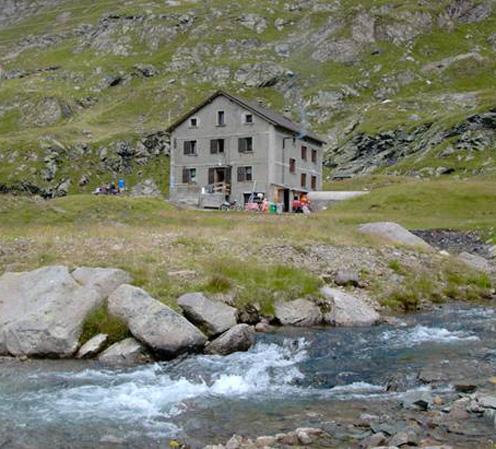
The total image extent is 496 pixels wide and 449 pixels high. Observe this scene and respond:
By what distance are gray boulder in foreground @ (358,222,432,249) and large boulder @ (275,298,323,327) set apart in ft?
52.1

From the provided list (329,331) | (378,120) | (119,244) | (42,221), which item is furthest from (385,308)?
(378,120)

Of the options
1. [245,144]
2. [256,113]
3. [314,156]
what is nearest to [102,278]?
[256,113]

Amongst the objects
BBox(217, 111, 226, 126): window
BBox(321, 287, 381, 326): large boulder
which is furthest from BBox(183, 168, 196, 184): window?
BBox(321, 287, 381, 326): large boulder

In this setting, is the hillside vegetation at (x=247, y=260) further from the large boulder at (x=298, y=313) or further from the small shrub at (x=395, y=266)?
the large boulder at (x=298, y=313)

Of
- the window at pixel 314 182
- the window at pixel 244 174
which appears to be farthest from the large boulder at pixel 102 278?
the window at pixel 314 182

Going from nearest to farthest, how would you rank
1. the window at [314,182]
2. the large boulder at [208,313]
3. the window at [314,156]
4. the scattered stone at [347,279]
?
the large boulder at [208,313]
the scattered stone at [347,279]
the window at [314,182]
the window at [314,156]

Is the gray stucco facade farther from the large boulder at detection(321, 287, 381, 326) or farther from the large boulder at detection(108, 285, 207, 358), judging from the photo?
the large boulder at detection(108, 285, 207, 358)

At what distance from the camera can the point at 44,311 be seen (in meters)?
19.2

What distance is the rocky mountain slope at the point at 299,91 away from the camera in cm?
12228

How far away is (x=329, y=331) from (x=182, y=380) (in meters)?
7.64

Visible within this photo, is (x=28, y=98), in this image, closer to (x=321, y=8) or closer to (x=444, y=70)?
(x=321, y=8)

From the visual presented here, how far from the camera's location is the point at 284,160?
82312 mm

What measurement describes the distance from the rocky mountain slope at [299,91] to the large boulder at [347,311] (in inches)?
2954

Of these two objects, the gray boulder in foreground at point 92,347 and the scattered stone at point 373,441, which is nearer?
the scattered stone at point 373,441
